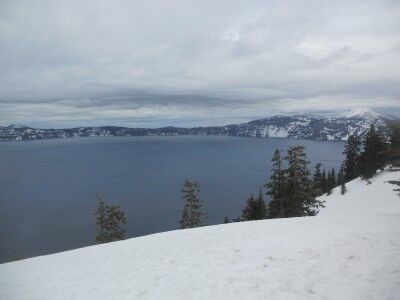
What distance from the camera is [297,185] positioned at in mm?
37938

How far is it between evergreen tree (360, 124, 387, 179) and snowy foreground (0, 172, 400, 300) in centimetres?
5191

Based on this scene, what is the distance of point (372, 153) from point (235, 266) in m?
61.5

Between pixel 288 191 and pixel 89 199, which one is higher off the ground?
pixel 288 191

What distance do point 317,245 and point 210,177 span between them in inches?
5973

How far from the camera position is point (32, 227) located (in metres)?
87.7

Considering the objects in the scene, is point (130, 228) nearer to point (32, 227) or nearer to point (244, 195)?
point (32, 227)

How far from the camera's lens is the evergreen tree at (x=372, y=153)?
64750 mm

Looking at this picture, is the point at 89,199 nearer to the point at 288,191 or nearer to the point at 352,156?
the point at 352,156

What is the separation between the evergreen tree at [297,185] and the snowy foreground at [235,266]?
18.1 m

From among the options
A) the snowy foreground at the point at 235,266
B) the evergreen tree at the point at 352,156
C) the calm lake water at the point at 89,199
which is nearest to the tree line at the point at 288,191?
the evergreen tree at the point at 352,156

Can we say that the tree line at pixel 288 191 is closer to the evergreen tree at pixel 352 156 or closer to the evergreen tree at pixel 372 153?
the evergreen tree at pixel 372 153

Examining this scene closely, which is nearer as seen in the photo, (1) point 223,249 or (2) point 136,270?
(2) point 136,270

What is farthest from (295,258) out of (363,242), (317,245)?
(363,242)

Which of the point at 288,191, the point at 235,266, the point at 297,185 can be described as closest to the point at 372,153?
the point at 297,185
